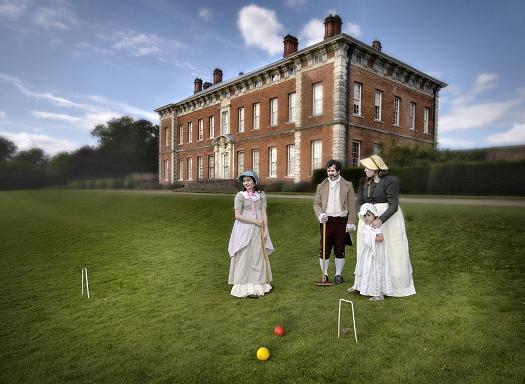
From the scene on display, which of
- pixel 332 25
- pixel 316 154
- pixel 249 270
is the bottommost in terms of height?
pixel 249 270

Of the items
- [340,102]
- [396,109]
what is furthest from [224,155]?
[396,109]

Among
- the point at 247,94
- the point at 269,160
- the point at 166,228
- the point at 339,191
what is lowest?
the point at 166,228

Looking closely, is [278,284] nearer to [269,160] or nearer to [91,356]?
[91,356]

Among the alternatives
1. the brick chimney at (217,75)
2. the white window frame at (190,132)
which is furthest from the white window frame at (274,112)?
the brick chimney at (217,75)

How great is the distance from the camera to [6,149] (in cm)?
5584

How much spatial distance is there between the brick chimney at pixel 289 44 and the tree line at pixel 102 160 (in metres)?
36.3

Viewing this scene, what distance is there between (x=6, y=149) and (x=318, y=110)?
52.2m

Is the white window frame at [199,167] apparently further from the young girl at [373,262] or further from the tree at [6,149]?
the tree at [6,149]

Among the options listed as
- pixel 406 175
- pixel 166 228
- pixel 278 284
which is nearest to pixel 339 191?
pixel 278 284

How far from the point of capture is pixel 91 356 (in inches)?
148

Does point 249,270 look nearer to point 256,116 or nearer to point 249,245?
point 249,245

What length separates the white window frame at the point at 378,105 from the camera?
82.6 ft

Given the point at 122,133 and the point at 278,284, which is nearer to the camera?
the point at 278,284

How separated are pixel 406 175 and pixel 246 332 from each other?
52.7ft
